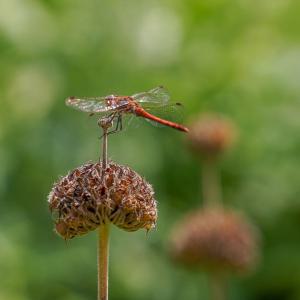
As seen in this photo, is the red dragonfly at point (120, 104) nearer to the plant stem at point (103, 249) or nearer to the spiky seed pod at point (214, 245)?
the plant stem at point (103, 249)

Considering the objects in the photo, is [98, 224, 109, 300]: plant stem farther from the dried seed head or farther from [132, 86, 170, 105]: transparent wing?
the dried seed head

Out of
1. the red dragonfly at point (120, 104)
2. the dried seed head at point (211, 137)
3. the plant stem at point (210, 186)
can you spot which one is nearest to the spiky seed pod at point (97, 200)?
the red dragonfly at point (120, 104)

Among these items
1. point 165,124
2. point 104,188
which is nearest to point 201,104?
point 165,124

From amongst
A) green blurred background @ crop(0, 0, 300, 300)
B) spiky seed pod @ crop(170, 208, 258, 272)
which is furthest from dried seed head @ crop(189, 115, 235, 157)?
green blurred background @ crop(0, 0, 300, 300)

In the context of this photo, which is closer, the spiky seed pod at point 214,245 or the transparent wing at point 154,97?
the transparent wing at point 154,97

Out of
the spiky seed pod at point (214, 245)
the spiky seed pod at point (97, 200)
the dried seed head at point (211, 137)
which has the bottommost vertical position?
the spiky seed pod at point (97, 200)

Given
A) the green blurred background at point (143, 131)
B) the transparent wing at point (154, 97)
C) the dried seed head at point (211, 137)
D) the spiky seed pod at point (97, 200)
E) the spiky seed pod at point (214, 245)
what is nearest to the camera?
the spiky seed pod at point (97, 200)

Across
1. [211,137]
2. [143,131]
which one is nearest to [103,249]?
[211,137]
